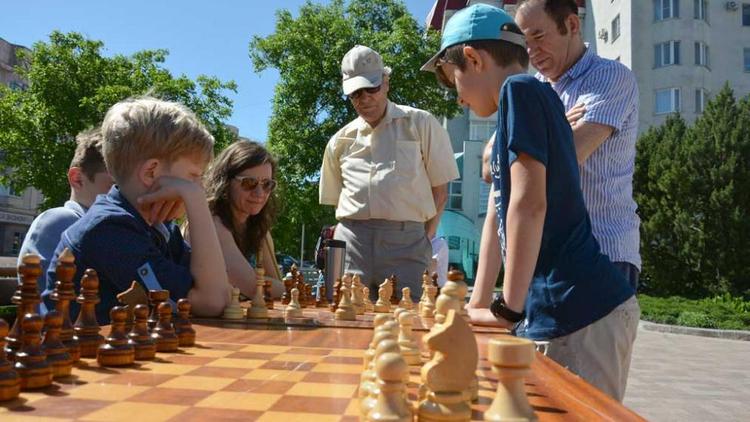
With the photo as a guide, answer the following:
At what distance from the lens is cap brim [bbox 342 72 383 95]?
12.7ft

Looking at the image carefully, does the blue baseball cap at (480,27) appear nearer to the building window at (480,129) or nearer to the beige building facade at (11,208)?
the building window at (480,129)

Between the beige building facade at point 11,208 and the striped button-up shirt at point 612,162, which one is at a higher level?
the beige building facade at point 11,208

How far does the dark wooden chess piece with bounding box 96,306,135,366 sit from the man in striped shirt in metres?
1.15

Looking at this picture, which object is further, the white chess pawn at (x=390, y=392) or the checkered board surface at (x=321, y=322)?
the checkered board surface at (x=321, y=322)

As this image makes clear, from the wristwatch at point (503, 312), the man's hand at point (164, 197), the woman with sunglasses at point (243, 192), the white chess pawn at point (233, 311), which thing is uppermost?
the woman with sunglasses at point (243, 192)

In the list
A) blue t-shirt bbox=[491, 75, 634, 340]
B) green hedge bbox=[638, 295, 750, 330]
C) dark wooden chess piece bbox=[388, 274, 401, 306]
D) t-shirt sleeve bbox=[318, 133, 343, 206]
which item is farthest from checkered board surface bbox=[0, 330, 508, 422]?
green hedge bbox=[638, 295, 750, 330]

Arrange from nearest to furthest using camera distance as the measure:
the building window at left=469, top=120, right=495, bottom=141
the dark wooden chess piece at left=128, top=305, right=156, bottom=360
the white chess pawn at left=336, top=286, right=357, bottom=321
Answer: the dark wooden chess piece at left=128, top=305, right=156, bottom=360 < the white chess pawn at left=336, top=286, right=357, bottom=321 < the building window at left=469, top=120, right=495, bottom=141

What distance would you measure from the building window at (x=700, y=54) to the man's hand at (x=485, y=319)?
27.8 metres

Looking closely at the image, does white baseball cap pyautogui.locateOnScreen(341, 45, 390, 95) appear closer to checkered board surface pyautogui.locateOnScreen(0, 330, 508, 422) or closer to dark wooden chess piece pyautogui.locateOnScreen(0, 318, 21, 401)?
checkered board surface pyautogui.locateOnScreen(0, 330, 508, 422)

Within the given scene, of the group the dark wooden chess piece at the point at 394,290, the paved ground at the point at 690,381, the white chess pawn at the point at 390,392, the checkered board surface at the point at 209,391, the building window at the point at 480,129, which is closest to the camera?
the white chess pawn at the point at 390,392

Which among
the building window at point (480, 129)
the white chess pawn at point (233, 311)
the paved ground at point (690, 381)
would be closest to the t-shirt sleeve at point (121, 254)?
the white chess pawn at point (233, 311)

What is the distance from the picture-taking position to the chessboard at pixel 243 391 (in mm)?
954

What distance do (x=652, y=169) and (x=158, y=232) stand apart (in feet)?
66.1

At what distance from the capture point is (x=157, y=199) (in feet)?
7.29
